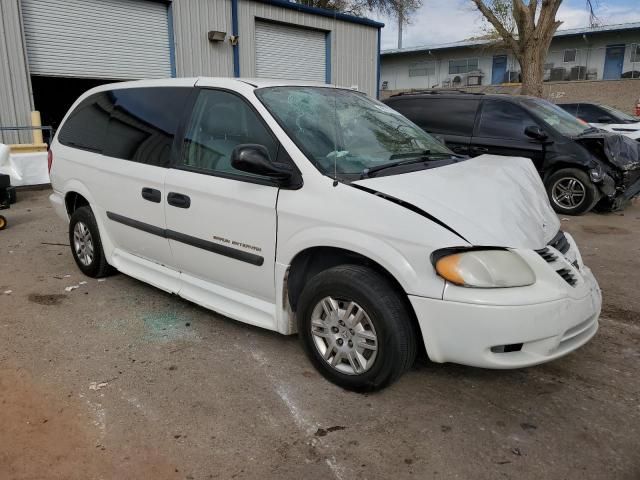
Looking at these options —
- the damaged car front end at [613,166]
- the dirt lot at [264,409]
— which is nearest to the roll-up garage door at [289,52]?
the damaged car front end at [613,166]

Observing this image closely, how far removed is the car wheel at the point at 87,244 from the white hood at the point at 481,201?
2809mm

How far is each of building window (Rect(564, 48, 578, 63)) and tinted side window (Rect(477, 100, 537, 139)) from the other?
26189mm

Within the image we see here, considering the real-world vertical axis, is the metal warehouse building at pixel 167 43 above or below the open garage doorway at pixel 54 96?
above

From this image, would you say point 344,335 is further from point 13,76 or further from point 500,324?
point 13,76

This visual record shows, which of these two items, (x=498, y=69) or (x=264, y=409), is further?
(x=498, y=69)

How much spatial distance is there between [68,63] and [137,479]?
38.2 ft

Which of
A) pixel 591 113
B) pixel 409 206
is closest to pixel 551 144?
pixel 409 206

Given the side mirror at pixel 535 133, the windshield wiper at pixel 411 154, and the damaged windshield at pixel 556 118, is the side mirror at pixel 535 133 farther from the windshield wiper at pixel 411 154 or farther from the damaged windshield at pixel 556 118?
the windshield wiper at pixel 411 154

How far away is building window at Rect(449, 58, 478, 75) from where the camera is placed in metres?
33.3

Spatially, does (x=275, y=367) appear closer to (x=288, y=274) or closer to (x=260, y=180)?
(x=288, y=274)

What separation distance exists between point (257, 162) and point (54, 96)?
67.1ft

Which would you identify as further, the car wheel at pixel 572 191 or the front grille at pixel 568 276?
the car wheel at pixel 572 191

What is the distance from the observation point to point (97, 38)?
12.1 meters

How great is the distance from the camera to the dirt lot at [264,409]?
2475 millimetres
